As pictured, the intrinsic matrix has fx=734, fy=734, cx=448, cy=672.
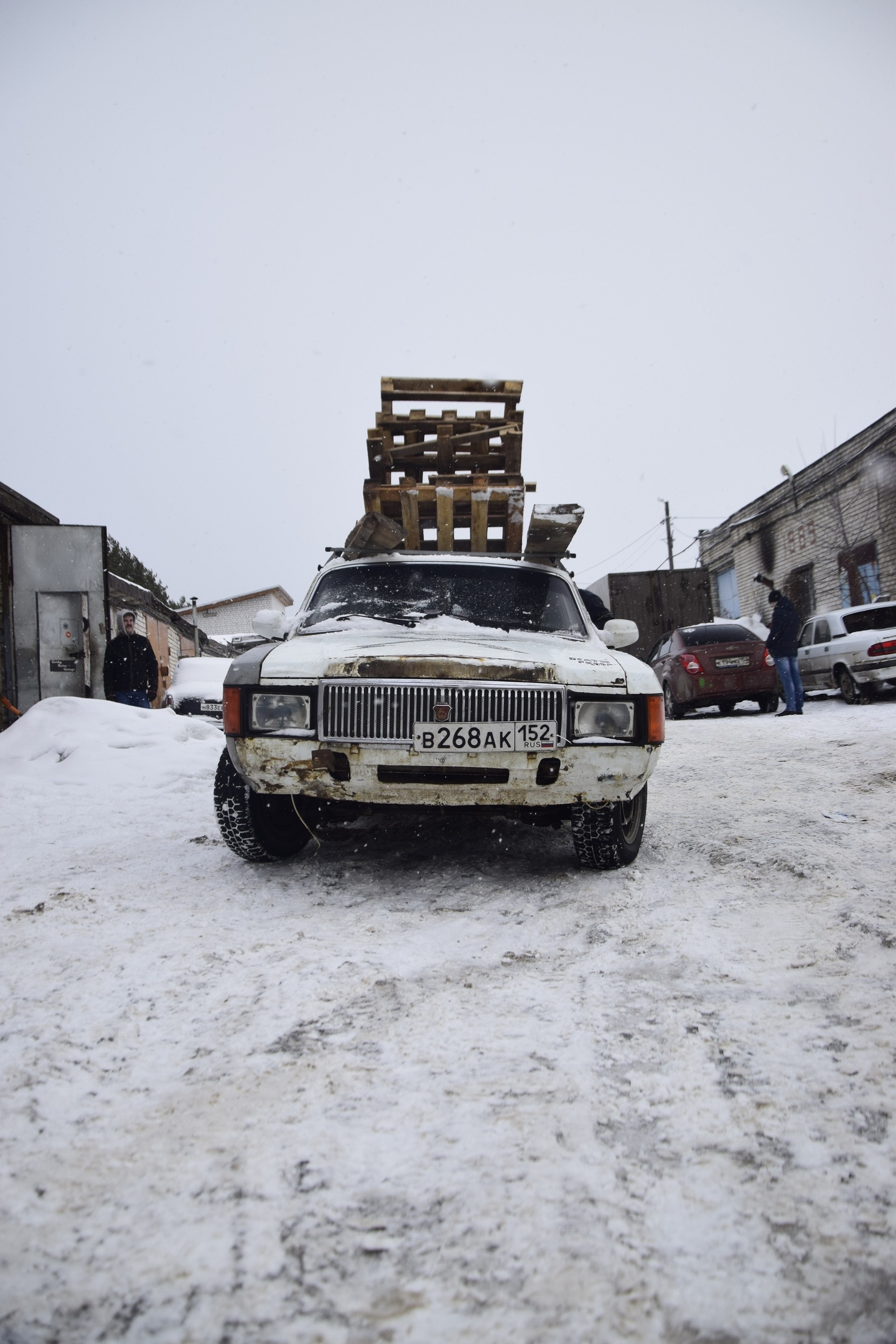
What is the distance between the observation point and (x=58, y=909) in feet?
8.57

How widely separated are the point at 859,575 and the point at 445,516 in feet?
55.3

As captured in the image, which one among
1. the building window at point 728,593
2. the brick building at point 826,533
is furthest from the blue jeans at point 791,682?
the building window at point 728,593

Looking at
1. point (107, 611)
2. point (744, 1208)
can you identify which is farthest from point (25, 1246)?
point (107, 611)

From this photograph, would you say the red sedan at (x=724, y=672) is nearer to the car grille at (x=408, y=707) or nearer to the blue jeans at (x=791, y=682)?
the blue jeans at (x=791, y=682)

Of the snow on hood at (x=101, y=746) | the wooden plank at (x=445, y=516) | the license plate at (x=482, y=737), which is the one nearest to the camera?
the license plate at (x=482, y=737)

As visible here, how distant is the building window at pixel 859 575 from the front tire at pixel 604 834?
17.3 m

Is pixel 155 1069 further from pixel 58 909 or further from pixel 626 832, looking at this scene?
pixel 626 832

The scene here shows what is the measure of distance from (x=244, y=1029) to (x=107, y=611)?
29.1ft

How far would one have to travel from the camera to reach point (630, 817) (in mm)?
3189

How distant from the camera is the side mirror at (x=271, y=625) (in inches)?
148

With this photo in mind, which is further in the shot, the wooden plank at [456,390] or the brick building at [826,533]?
the brick building at [826,533]

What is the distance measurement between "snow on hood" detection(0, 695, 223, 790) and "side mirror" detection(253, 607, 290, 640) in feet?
6.27

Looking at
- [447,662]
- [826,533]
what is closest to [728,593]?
[826,533]

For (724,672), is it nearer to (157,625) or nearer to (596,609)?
(596,609)
